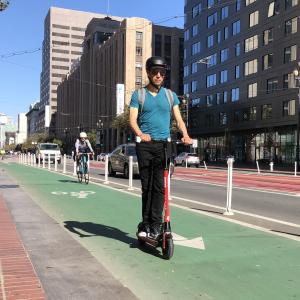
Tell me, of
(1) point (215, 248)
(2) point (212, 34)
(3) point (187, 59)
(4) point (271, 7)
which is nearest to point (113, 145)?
(3) point (187, 59)

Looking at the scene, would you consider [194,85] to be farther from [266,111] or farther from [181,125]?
[181,125]

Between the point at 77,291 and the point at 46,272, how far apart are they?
70 centimetres

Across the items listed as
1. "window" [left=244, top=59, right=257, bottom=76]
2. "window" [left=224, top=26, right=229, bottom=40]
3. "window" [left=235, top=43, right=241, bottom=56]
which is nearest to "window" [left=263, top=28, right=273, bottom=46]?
"window" [left=244, top=59, right=257, bottom=76]

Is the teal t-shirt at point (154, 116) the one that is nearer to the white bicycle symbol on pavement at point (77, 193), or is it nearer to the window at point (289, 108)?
the white bicycle symbol on pavement at point (77, 193)

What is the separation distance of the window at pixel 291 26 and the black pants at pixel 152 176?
51924mm

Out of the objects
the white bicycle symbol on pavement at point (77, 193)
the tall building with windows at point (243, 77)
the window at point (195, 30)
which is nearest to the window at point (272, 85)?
the tall building with windows at point (243, 77)

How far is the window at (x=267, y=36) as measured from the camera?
192 ft

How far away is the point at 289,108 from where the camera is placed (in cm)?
5525

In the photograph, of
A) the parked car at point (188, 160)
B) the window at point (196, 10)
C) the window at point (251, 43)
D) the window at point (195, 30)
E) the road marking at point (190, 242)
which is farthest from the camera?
the window at point (195, 30)

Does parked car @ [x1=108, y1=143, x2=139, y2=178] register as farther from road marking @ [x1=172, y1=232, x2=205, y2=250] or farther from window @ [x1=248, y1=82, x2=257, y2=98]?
window @ [x1=248, y1=82, x2=257, y2=98]

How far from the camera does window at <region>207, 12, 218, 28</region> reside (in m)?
71.1

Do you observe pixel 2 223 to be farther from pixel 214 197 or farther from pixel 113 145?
pixel 113 145

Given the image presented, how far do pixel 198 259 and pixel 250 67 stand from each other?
59.2m

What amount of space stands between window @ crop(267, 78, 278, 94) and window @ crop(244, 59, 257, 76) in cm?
325
